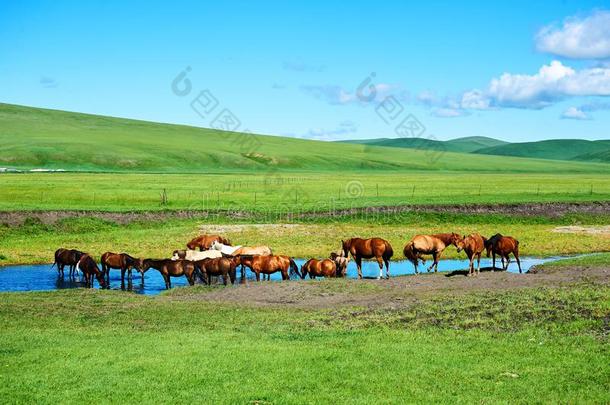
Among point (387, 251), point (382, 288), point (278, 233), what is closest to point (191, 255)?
point (387, 251)

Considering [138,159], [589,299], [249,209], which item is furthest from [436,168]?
[589,299]

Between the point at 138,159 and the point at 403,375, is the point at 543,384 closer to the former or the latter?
the point at 403,375

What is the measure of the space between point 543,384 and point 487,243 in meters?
18.5

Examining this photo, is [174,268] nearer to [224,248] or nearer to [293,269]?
[224,248]

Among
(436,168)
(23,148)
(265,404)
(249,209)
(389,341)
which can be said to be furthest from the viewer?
(436,168)

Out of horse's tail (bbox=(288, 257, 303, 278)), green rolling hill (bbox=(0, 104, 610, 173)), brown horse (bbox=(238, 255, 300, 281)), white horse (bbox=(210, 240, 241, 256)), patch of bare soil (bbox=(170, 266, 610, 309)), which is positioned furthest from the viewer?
green rolling hill (bbox=(0, 104, 610, 173))

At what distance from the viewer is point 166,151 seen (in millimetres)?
125812

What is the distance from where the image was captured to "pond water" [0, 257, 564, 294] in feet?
90.8

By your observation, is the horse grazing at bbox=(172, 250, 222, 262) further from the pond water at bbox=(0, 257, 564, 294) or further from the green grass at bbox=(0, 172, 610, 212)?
the green grass at bbox=(0, 172, 610, 212)

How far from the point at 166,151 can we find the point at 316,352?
377 feet

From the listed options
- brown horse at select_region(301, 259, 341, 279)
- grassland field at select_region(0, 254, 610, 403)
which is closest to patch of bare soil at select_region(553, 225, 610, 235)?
brown horse at select_region(301, 259, 341, 279)

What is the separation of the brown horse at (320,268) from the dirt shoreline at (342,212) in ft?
63.6

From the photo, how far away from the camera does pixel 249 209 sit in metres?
50.6

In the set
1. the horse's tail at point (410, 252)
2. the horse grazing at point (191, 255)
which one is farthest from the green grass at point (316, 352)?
the horse's tail at point (410, 252)
